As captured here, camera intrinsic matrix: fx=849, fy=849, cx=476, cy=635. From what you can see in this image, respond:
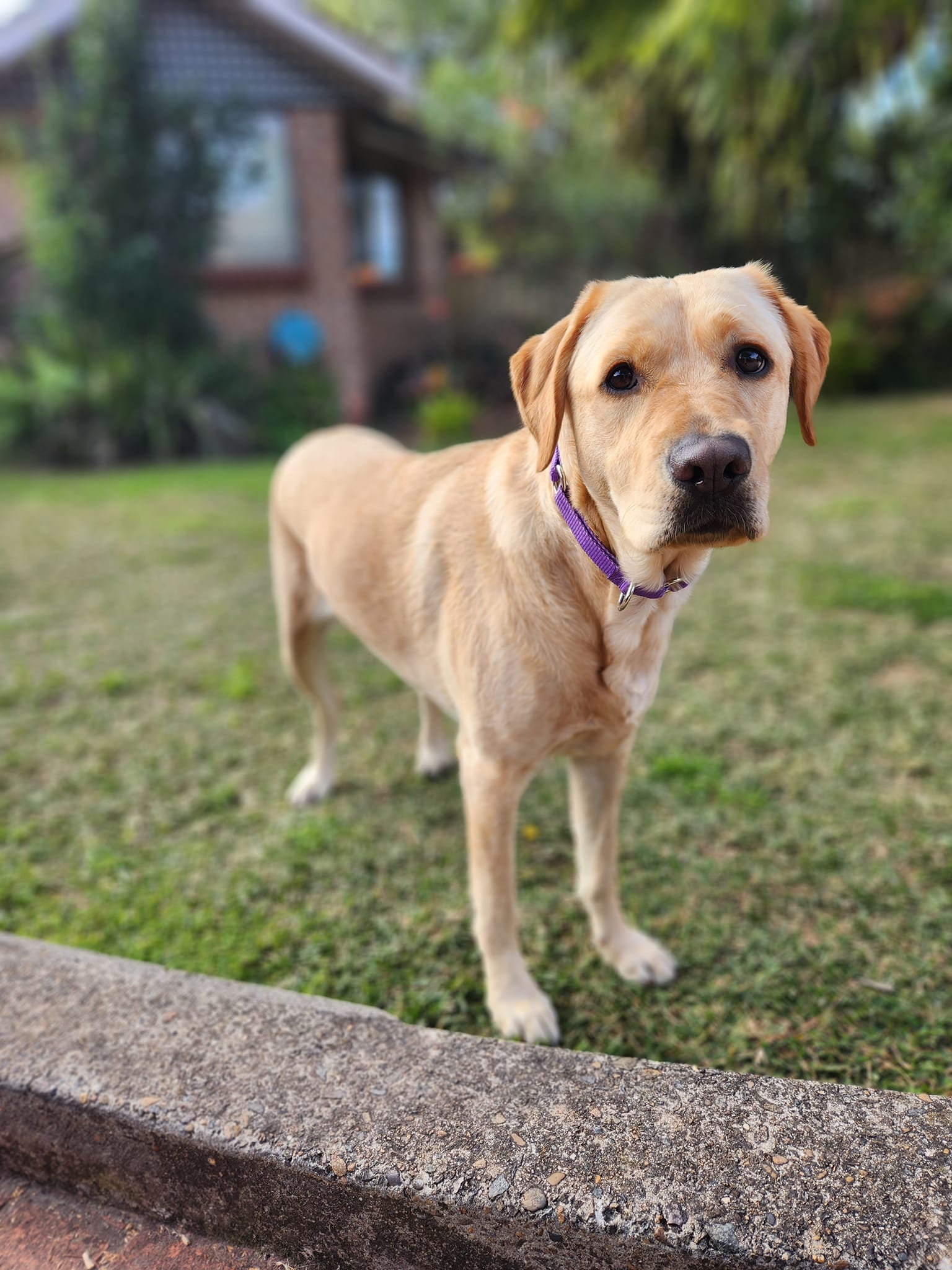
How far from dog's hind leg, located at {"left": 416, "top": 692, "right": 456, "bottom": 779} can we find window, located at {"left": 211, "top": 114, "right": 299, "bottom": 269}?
32.7 ft

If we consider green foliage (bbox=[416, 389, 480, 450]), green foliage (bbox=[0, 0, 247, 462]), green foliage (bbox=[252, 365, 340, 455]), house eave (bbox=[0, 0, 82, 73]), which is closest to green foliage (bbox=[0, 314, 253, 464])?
green foliage (bbox=[0, 0, 247, 462])

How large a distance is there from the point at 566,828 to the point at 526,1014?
909 mm

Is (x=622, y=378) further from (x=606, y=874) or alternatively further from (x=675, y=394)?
(x=606, y=874)

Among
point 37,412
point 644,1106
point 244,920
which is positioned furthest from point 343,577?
point 37,412

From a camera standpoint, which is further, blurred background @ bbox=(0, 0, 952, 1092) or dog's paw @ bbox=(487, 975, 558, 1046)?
blurred background @ bbox=(0, 0, 952, 1092)

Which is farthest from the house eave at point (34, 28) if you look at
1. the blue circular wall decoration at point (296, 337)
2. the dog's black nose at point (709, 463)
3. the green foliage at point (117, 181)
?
the dog's black nose at point (709, 463)

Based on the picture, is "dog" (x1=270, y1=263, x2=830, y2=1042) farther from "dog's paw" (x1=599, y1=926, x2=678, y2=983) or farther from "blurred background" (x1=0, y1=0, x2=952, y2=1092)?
"blurred background" (x1=0, y1=0, x2=952, y2=1092)

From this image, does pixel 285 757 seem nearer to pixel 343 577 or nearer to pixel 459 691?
pixel 343 577

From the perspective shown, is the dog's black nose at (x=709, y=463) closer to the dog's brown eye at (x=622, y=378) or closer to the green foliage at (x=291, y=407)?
the dog's brown eye at (x=622, y=378)

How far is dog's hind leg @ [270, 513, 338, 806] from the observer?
9.65 feet

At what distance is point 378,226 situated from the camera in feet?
47.6

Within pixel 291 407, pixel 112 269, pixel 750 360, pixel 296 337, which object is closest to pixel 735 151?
pixel 296 337

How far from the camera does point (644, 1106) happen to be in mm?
1503

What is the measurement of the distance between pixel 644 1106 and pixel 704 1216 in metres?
0.21
